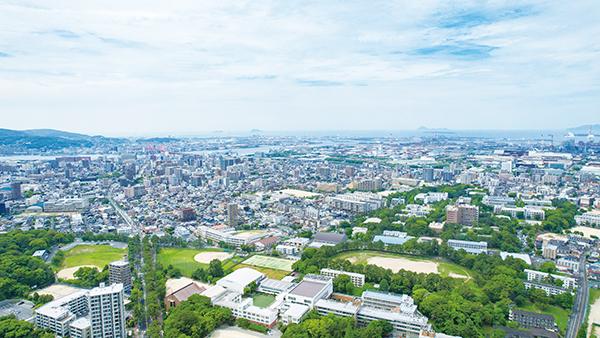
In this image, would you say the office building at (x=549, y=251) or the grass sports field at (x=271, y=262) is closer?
the grass sports field at (x=271, y=262)

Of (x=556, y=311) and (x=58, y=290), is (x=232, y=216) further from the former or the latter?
(x=556, y=311)

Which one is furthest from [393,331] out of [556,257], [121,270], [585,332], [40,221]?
[40,221]

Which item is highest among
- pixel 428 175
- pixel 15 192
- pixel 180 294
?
pixel 428 175

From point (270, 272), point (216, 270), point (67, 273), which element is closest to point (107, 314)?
point (216, 270)

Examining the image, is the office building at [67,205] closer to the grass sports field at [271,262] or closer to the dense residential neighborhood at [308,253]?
the dense residential neighborhood at [308,253]

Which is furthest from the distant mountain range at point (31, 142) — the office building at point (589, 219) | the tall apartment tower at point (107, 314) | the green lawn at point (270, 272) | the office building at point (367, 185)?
the office building at point (589, 219)

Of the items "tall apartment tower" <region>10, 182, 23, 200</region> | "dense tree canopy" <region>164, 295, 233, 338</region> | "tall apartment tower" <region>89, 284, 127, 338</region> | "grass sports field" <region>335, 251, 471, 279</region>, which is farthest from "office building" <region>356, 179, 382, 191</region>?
"tall apartment tower" <region>10, 182, 23, 200</region>

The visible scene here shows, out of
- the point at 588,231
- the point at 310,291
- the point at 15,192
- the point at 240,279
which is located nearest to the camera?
the point at 310,291
